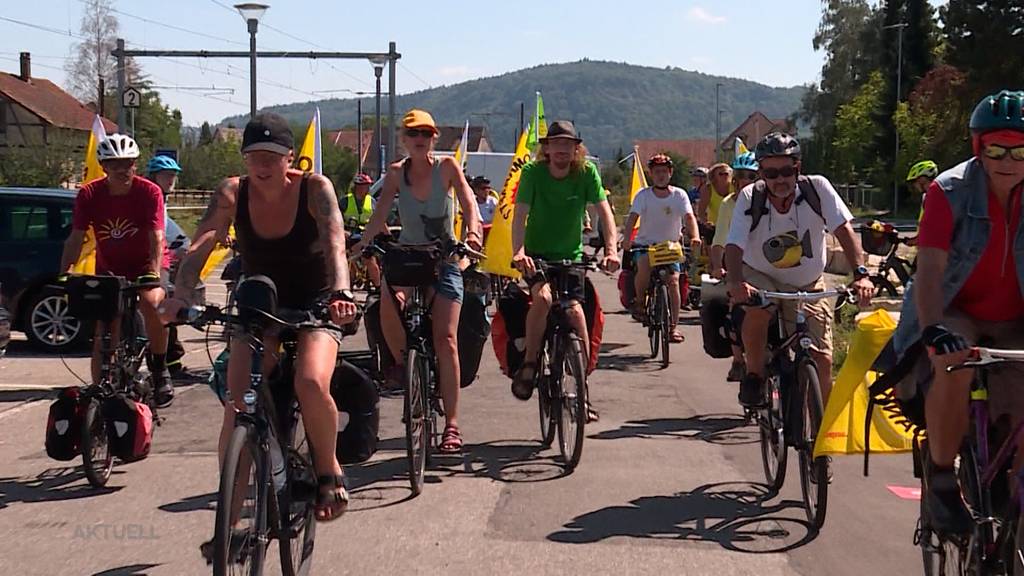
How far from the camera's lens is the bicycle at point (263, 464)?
14.1ft

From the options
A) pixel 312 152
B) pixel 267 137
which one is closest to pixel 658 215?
pixel 312 152

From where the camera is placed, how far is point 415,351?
7.18 m

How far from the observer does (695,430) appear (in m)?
8.80

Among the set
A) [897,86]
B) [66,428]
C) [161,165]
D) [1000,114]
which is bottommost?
[66,428]

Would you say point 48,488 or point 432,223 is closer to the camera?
point 48,488

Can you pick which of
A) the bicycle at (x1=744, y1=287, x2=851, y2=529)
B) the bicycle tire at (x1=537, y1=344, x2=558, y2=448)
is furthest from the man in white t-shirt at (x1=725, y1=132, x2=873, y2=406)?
the bicycle tire at (x1=537, y1=344, x2=558, y2=448)

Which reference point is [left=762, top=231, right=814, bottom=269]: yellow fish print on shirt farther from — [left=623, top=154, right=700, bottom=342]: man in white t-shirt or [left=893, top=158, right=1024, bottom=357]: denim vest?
[left=623, top=154, right=700, bottom=342]: man in white t-shirt

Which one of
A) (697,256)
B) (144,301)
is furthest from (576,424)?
(697,256)

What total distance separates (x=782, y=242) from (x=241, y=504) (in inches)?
142

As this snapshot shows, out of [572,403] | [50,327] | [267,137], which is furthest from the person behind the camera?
[50,327]

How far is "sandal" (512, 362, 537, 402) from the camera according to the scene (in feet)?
25.9

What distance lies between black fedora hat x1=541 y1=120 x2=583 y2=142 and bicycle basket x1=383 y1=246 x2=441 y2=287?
109cm

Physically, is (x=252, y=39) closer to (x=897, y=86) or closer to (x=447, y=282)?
(x=447, y=282)

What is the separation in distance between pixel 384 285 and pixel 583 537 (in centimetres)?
235
